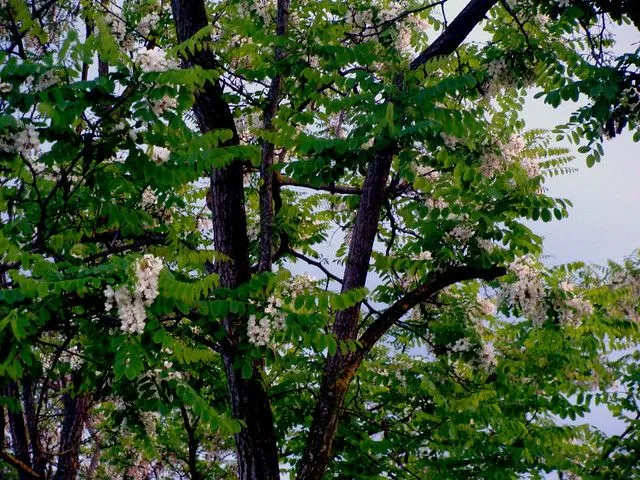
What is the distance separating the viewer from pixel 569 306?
306 inches

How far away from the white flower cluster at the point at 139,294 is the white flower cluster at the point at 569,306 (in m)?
5.07

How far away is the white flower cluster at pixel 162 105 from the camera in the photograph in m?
4.40

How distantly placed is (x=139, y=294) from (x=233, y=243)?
87.5 inches

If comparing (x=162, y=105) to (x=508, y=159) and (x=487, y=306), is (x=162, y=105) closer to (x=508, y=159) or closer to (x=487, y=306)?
(x=508, y=159)

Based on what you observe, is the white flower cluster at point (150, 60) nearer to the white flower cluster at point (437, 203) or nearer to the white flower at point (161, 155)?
the white flower at point (161, 155)

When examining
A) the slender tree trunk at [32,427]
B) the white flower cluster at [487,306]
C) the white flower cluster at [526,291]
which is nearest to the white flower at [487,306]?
the white flower cluster at [487,306]

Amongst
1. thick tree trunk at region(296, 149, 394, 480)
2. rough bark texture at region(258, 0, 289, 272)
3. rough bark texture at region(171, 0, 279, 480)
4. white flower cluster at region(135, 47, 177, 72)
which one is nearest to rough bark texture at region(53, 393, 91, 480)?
thick tree trunk at region(296, 149, 394, 480)

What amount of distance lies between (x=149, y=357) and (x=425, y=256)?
526cm

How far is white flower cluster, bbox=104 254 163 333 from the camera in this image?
13.3 ft

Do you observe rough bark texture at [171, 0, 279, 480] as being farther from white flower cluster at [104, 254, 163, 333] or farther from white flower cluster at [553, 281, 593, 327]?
white flower cluster at [553, 281, 593, 327]

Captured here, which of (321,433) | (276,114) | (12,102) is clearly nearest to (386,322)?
(321,433)

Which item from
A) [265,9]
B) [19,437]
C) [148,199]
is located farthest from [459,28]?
[19,437]

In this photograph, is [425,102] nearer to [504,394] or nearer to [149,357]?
[149,357]

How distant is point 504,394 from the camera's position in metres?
8.43
